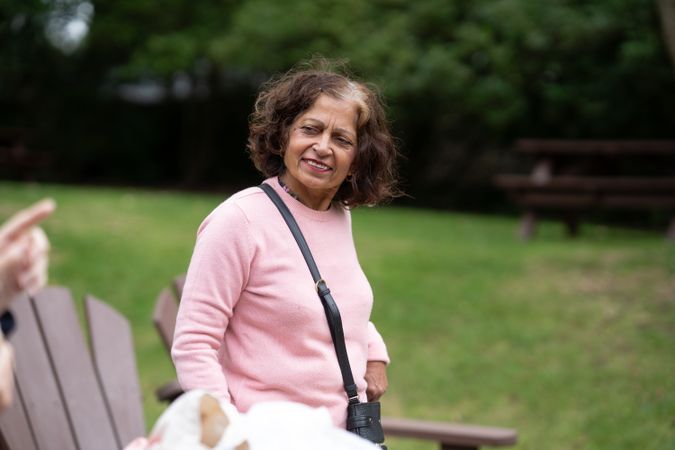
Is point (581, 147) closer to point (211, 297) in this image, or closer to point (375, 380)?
point (375, 380)

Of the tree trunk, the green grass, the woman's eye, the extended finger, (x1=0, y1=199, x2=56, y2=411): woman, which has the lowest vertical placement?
the green grass

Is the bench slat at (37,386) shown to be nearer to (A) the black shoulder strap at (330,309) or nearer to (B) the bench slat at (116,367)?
(B) the bench slat at (116,367)

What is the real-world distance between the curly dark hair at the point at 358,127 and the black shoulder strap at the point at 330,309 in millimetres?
257

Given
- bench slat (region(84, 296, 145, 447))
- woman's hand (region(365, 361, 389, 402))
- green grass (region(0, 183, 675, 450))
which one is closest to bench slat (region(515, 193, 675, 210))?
green grass (region(0, 183, 675, 450))

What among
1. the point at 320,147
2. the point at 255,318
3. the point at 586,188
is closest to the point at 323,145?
the point at 320,147

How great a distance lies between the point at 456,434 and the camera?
310cm

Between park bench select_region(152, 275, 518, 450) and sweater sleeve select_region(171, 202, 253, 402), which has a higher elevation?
sweater sleeve select_region(171, 202, 253, 402)

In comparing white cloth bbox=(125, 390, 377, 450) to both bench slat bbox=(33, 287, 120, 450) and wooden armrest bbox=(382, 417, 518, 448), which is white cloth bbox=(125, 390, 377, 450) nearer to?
bench slat bbox=(33, 287, 120, 450)

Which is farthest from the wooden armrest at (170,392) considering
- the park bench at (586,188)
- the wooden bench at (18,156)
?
the wooden bench at (18,156)

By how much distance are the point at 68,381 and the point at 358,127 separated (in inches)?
46.8

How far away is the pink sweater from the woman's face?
133 millimetres

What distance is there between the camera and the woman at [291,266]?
2.16m

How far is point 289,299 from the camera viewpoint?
2.22 meters

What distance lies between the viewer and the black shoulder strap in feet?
7.39
